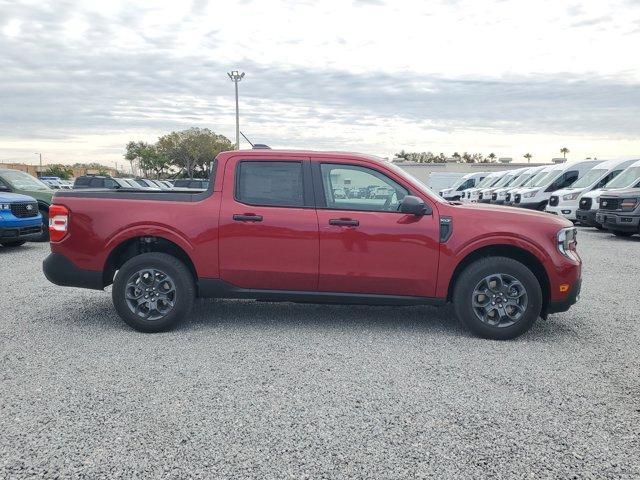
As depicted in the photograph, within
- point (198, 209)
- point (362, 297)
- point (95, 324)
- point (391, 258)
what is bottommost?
point (95, 324)

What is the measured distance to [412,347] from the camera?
211 inches

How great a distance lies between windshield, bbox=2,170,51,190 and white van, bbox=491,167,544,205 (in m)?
16.8

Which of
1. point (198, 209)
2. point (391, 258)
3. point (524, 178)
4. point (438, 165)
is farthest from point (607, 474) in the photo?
point (438, 165)

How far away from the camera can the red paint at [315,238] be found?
5547 mm

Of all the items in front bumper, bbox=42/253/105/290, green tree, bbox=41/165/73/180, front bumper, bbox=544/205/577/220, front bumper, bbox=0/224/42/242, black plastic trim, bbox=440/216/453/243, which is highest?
black plastic trim, bbox=440/216/453/243

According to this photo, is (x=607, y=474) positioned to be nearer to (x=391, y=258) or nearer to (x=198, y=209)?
(x=391, y=258)

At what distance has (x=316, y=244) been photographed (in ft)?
18.4

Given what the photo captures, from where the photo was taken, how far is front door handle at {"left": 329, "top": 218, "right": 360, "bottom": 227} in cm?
556

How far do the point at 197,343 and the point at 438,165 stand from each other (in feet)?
239

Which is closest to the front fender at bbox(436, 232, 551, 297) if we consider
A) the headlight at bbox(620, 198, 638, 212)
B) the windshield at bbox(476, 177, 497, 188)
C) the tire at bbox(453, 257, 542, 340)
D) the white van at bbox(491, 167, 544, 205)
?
the tire at bbox(453, 257, 542, 340)

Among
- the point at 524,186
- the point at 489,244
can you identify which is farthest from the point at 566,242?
the point at 524,186

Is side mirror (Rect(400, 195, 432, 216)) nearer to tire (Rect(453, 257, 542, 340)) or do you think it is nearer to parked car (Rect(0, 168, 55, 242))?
tire (Rect(453, 257, 542, 340))

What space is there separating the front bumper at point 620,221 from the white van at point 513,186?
832cm

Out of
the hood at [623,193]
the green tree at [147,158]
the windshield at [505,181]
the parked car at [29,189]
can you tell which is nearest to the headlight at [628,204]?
the hood at [623,193]
